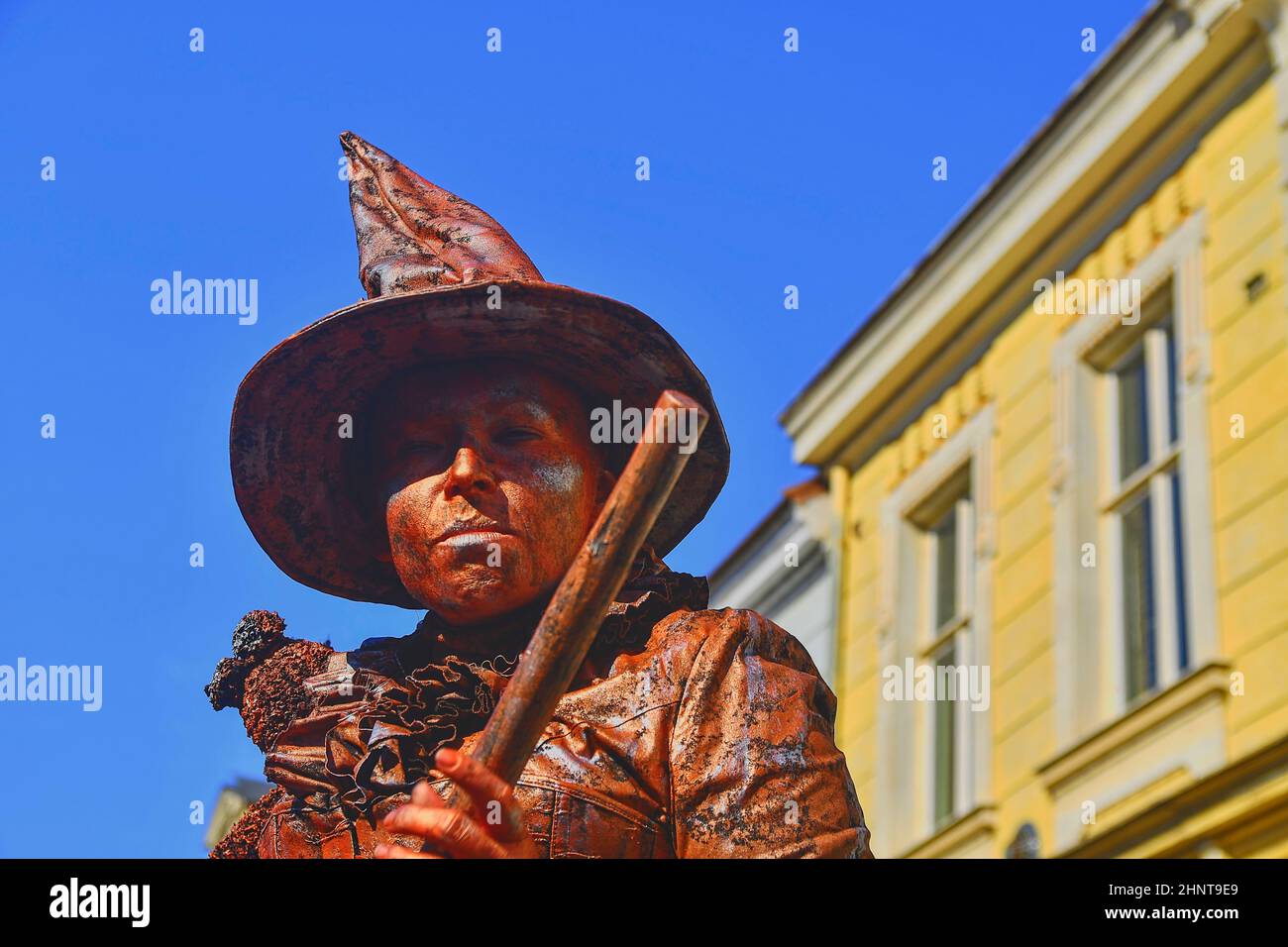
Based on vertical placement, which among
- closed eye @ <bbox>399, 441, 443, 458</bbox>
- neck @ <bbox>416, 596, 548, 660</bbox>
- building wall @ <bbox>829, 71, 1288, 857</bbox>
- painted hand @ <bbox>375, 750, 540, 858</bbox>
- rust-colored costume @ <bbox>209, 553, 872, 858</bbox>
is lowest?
painted hand @ <bbox>375, 750, 540, 858</bbox>

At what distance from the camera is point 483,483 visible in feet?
14.1

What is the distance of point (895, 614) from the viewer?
1762 centimetres

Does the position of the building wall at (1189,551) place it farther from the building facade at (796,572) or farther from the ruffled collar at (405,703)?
the ruffled collar at (405,703)

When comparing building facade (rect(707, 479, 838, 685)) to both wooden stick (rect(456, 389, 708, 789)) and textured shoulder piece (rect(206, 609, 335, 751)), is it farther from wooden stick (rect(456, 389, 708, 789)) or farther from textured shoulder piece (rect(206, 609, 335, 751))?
wooden stick (rect(456, 389, 708, 789))

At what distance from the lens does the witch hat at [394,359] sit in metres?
4.41

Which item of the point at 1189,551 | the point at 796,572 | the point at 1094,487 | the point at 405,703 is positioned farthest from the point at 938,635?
the point at 405,703

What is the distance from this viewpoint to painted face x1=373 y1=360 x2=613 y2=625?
4281 millimetres

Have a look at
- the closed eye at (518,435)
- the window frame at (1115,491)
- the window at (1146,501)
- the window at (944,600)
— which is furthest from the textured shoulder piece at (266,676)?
the window at (944,600)

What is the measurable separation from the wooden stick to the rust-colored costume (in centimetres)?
33

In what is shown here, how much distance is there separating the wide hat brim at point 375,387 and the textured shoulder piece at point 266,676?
165 millimetres

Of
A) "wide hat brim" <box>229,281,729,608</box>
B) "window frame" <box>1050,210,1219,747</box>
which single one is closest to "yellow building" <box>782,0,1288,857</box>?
"window frame" <box>1050,210,1219,747</box>

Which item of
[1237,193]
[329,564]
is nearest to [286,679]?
[329,564]

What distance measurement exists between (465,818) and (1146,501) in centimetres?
1131

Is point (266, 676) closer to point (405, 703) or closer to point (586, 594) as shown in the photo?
point (405, 703)
